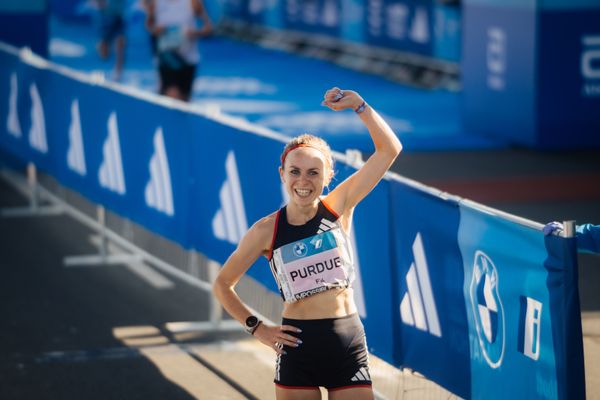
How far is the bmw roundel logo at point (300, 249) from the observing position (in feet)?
18.7

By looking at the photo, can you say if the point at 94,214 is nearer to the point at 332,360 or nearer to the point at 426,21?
the point at 332,360

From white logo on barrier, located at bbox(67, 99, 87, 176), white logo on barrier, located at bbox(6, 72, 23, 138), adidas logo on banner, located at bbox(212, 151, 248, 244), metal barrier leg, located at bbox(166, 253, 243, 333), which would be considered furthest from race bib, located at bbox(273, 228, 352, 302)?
white logo on barrier, located at bbox(6, 72, 23, 138)

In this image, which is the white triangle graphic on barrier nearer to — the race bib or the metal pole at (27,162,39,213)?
the race bib

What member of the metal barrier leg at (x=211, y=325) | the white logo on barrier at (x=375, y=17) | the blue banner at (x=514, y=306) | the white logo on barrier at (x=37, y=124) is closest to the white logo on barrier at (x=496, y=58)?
the white logo on barrier at (x=37, y=124)

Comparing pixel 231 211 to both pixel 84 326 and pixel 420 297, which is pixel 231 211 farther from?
pixel 420 297

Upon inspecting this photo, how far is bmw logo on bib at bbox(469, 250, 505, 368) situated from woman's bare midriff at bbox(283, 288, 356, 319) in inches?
23.9

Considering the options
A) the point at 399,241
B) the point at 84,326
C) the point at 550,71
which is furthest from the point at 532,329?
the point at 550,71

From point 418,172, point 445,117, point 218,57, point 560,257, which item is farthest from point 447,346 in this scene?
point 218,57

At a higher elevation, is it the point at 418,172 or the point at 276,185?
the point at 276,185

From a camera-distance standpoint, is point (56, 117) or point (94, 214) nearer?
point (56, 117)

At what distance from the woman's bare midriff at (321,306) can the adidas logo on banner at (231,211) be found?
304 cm

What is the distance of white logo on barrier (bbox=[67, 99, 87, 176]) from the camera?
39.2 feet

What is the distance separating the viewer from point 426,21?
2584cm

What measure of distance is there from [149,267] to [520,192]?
4.82 meters
